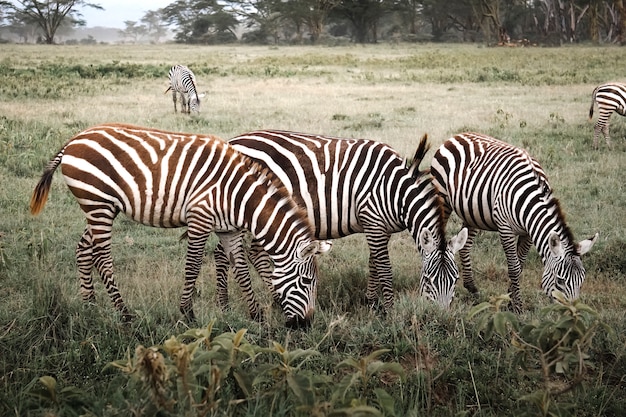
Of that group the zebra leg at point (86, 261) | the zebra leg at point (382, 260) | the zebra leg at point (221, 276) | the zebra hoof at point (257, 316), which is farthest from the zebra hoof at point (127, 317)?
the zebra leg at point (382, 260)

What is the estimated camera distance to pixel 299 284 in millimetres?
4641

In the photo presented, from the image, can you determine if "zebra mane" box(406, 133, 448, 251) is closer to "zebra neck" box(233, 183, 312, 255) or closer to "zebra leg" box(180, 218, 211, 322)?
"zebra neck" box(233, 183, 312, 255)

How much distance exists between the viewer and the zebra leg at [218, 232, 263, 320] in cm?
528

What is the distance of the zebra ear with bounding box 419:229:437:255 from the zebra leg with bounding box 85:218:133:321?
7.95ft

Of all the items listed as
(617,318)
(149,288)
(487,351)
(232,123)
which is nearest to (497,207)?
(617,318)

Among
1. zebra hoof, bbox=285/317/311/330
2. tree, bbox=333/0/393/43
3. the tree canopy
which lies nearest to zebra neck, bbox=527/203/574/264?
zebra hoof, bbox=285/317/311/330

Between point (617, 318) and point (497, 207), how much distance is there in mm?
1413

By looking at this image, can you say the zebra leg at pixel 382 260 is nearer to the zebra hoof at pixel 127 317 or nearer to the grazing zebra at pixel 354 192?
the grazing zebra at pixel 354 192

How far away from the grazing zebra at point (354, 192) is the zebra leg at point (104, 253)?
35.1 inches

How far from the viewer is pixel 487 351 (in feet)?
13.5

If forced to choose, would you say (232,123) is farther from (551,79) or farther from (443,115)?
(551,79)

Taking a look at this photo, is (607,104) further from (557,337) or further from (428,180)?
(557,337)

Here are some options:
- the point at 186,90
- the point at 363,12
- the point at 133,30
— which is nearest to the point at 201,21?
the point at 363,12

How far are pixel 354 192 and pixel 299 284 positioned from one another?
1.18 metres
